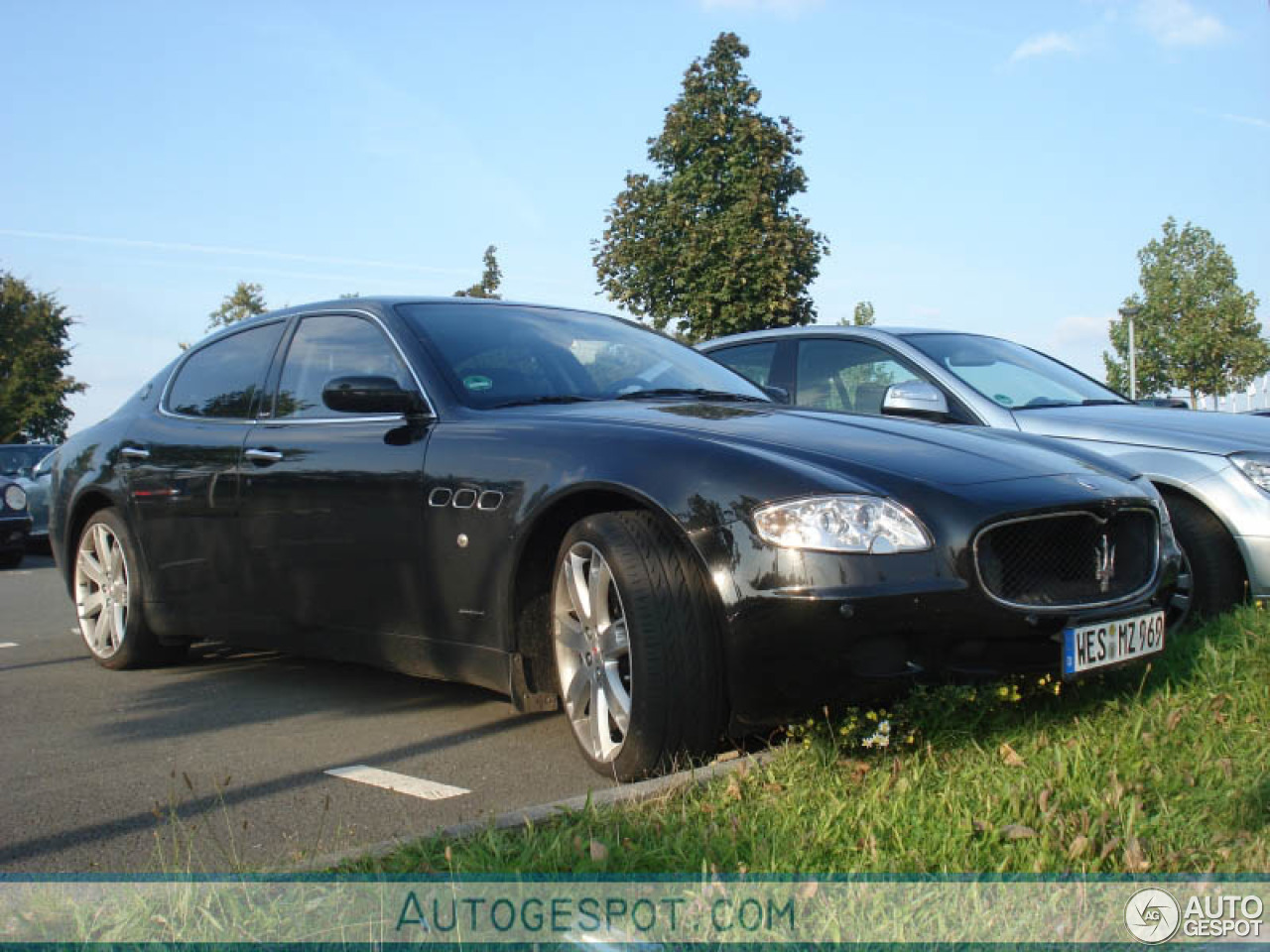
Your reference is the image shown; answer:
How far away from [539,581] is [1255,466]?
317 cm

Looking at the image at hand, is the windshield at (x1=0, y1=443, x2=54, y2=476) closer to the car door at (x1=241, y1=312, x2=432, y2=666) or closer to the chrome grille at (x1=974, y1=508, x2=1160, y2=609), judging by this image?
the car door at (x1=241, y1=312, x2=432, y2=666)

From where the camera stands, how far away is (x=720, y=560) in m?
3.47

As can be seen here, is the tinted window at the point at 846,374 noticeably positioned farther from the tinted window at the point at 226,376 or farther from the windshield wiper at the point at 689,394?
the tinted window at the point at 226,376

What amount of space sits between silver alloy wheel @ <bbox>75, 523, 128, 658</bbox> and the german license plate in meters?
4.22

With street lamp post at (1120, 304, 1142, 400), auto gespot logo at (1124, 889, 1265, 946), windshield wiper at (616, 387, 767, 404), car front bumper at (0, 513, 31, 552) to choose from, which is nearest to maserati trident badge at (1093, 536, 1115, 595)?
auto gespot logo at (1124, 889, 1265, 946)

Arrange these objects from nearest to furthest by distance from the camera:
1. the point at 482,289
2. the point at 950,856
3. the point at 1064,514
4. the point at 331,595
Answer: the point at 950,856
the point at 1064,514
the point at 331,595
the point at 482,289

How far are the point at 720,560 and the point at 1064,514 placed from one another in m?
1.03

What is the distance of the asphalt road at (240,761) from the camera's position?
10.8 ft

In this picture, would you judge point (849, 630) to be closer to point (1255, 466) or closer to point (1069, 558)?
point (1069, 558)

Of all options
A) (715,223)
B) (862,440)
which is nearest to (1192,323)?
(715,223)

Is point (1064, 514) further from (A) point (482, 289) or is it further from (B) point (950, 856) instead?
(A) point (482, 289)

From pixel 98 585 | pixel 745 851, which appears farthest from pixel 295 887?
pixel 98 585

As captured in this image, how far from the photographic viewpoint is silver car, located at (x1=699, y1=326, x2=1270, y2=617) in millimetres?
5355

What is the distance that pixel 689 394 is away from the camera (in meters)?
4.99
